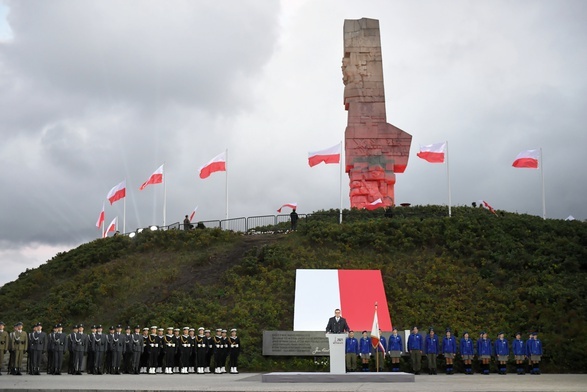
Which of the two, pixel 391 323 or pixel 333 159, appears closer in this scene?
pixel 391 323

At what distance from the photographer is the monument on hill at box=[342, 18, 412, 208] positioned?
116 ft

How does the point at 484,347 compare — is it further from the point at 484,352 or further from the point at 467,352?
the point at 467,352

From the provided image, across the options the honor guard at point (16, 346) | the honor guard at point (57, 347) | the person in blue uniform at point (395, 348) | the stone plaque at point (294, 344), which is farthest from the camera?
the stone plaque at point (294, 344)

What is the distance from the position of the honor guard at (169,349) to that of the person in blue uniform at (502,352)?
9074 millimetres

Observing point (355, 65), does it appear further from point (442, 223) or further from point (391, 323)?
point (391, 323)

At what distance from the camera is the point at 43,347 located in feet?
64.0

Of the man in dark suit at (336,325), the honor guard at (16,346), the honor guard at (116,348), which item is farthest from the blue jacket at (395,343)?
the honor guard at (16,346)

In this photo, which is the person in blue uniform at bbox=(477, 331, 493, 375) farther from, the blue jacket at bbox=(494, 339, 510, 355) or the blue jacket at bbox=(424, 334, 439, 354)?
the blue jacket at bbox=(424, 334, 439, 354)

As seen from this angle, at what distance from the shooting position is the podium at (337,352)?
1667 centimetres

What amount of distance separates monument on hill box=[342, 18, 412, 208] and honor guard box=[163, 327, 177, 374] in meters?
A: 16.1

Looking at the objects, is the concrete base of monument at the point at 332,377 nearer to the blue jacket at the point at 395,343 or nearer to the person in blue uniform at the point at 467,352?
the blue jacket at the point at 395,343

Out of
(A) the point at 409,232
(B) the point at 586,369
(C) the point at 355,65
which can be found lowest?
(B) the point at 586,369

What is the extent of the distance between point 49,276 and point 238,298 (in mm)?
10112

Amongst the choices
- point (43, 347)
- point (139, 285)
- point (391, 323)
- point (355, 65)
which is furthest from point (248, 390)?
point (355, 65)
